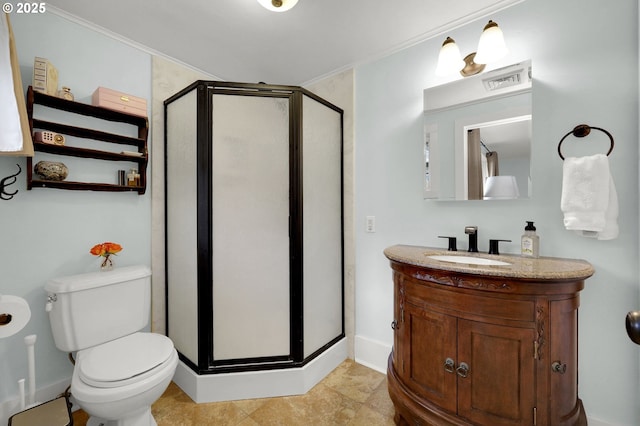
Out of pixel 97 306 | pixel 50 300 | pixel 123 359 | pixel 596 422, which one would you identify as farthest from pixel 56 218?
pixel 596 422

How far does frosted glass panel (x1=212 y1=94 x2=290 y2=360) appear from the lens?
1.79 meters

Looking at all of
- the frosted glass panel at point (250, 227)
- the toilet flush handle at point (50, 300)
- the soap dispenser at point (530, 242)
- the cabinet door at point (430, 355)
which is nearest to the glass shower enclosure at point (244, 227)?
the frosted glass panel at point (250, 227)

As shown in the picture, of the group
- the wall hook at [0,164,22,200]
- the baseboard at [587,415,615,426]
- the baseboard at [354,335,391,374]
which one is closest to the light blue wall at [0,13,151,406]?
the wall hook at [0,164,22,200]

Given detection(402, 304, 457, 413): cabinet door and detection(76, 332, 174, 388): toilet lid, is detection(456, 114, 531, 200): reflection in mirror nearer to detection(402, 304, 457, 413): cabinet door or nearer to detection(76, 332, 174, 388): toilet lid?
detection(402, 304, 457, 413): cabinet door

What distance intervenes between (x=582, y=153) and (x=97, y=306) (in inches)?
109

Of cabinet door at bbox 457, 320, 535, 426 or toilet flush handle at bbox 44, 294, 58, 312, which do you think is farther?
toilet flush handle at bbox 44, 294, 58, 312

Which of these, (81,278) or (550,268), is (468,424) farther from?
(81,278)

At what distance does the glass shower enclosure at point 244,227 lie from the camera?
1.77 m

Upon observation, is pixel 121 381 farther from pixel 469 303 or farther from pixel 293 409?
pixel 469 303

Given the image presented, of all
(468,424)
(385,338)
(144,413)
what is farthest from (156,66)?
(468,424)

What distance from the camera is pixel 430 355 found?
1374mm

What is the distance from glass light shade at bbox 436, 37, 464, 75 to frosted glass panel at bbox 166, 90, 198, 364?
160cm

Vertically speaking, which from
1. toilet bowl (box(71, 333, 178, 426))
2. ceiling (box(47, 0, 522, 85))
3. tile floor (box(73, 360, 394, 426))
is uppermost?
ceiling (box(47, 0, 522, 85))

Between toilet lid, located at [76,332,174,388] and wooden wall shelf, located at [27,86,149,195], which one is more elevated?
wooden wall shelf, located at [27,86,149,195]
